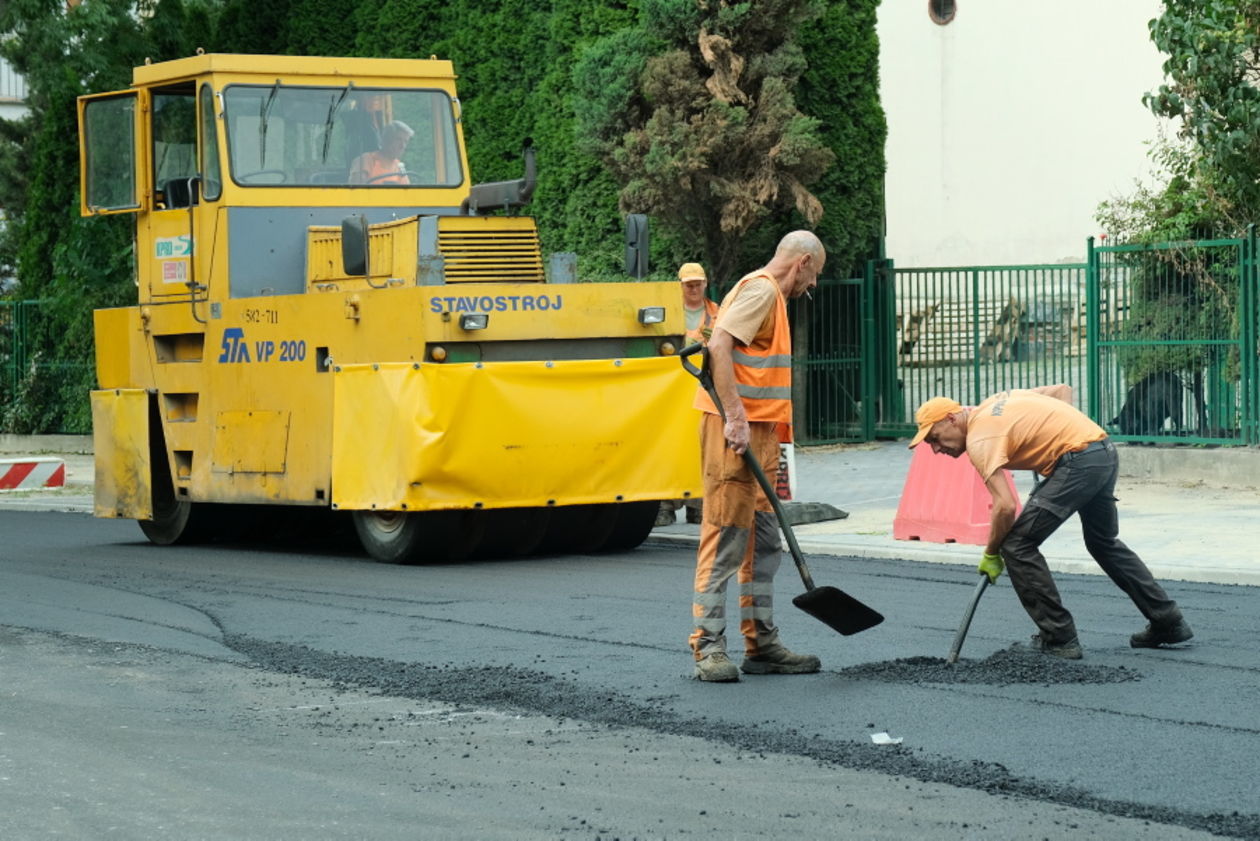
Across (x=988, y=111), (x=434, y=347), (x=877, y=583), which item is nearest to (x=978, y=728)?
(x=877, y=583)

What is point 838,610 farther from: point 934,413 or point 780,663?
point 934,413

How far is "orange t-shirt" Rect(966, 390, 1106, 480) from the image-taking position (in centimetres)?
851

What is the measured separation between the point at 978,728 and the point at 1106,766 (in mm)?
730

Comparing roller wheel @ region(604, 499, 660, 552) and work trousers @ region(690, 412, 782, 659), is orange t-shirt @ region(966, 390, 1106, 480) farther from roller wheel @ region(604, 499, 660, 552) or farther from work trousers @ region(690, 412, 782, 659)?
roller wheel @ region(604, 499, 660, 552)

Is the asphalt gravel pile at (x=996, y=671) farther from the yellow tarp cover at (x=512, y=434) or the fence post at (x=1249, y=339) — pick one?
the fence post at (x=1249, y=339)

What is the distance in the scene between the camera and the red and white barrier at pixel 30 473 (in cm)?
2045

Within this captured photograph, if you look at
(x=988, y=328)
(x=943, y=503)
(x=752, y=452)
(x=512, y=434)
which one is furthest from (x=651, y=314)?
(x=988, y=328)

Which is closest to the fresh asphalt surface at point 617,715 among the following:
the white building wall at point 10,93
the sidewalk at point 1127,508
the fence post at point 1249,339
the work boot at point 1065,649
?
the work boot at point 1065,649

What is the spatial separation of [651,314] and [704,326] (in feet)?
1.87

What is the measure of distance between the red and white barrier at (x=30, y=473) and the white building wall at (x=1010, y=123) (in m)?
19.5

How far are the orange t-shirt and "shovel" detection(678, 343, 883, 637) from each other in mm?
796

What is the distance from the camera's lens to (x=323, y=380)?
44.8 feet

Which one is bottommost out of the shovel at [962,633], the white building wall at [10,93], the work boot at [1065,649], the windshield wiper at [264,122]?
the work boot at [1065,649]

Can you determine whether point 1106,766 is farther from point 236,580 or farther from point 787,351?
point 236,580
